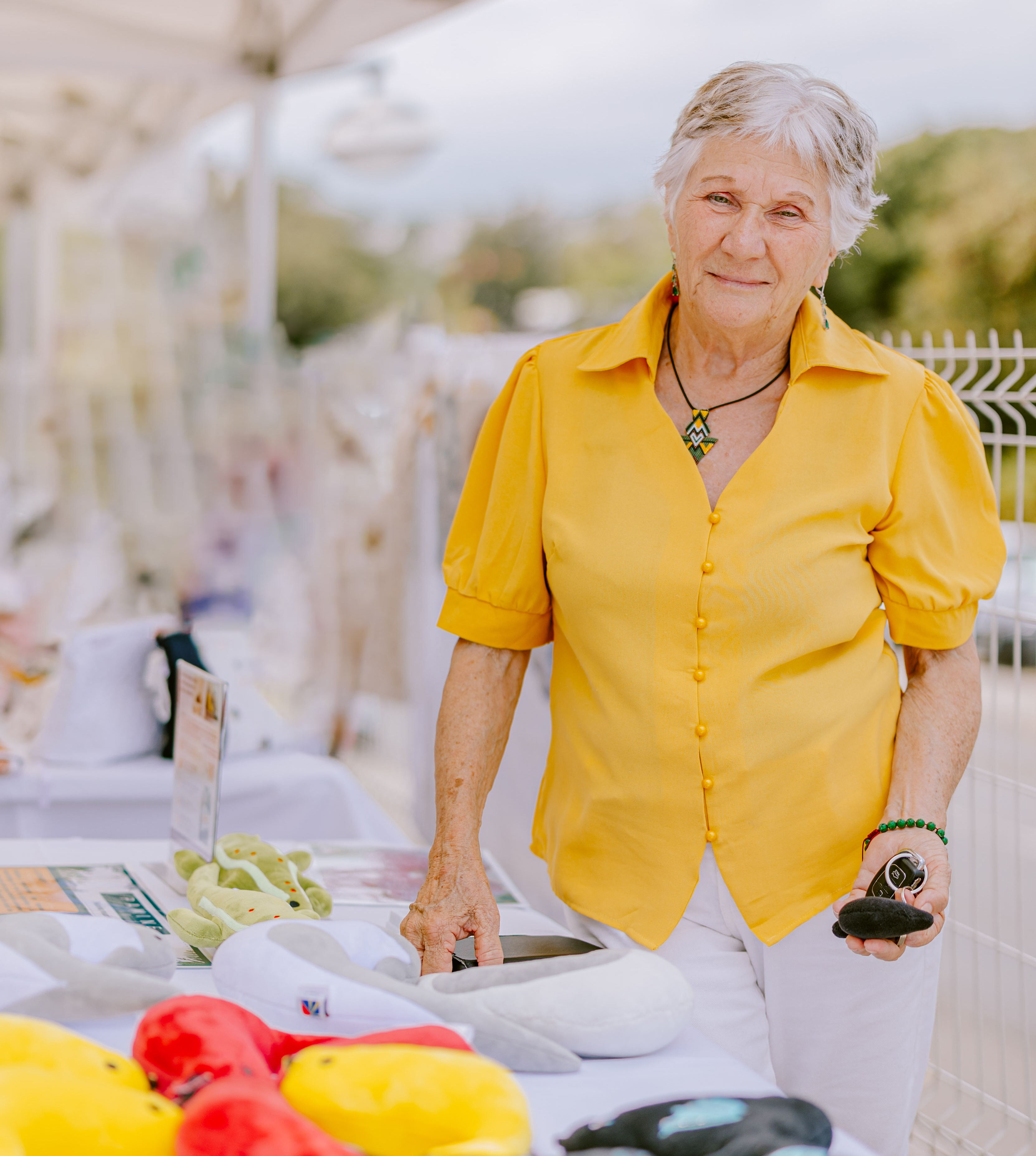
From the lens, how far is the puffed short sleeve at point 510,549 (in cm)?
134

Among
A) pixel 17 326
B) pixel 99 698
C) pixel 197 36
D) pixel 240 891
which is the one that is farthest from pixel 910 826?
pixel 17 326

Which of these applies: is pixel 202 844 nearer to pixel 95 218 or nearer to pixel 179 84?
pixel 179 84

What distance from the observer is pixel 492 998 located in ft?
3.25

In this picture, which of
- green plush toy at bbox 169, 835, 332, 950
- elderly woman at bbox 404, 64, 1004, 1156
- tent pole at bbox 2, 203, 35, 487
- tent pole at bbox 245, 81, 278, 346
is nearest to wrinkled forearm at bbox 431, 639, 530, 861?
elderly woman at bbox 404, 64, 1004, 1156

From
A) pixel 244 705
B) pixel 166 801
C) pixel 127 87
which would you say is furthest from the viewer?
pixel 127 87

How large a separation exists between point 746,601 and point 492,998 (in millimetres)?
471

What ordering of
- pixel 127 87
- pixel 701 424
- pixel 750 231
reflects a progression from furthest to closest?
pixel 127 87 → pixel 701 424 → pixel 750 231

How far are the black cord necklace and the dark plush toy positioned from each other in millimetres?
678

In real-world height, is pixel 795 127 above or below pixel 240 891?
above

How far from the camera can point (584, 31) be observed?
3341cm

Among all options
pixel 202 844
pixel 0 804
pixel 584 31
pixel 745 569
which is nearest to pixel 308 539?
pixel 0 804

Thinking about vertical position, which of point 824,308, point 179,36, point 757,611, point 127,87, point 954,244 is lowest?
point 757,611

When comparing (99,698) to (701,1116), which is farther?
(99,698)

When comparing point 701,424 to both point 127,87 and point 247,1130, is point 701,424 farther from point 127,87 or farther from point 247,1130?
point 127,87
